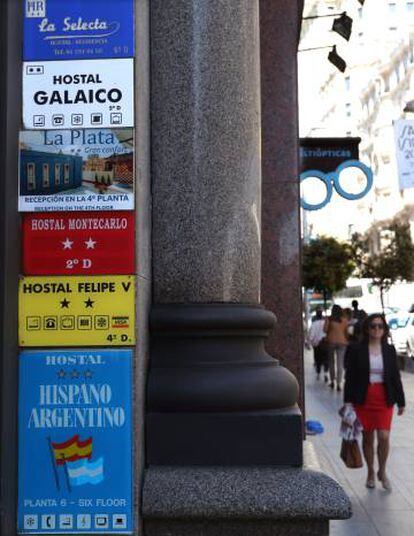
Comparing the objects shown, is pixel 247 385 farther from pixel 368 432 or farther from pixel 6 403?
pixel 368 432

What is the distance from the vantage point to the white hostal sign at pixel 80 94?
11.7ft

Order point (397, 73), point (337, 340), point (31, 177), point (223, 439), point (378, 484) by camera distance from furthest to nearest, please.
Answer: point (397, 73) < point (337, 340) < point (378, 484) < point (223, 439) < point (31, 177)

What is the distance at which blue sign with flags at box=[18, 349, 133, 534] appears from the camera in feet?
11.2

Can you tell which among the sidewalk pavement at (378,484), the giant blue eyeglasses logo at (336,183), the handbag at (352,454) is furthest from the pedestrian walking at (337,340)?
the handbag at (352,454)

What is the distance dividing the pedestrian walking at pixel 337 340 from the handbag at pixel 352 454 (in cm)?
919

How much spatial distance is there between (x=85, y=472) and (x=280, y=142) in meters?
4.36

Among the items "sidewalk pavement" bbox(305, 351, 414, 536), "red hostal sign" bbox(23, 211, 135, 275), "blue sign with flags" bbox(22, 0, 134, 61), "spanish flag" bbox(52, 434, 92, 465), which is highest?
"blue sign with flags" bbox(22, 0, 134, 61)

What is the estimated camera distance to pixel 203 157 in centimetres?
412

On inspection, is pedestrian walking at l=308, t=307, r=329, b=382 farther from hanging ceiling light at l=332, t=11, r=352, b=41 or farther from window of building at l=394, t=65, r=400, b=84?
window of building at l=394, t=65, r=400, b=84

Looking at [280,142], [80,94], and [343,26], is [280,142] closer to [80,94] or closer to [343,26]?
[80,94]

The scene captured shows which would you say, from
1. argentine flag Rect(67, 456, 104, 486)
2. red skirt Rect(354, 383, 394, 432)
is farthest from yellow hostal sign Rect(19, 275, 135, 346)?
red skirt Rect(354, 383, 394, 432)

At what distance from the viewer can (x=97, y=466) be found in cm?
342

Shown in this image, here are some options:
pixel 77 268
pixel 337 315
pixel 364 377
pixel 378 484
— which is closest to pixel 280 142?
pixel 364 377

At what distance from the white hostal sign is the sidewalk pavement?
2535mm
